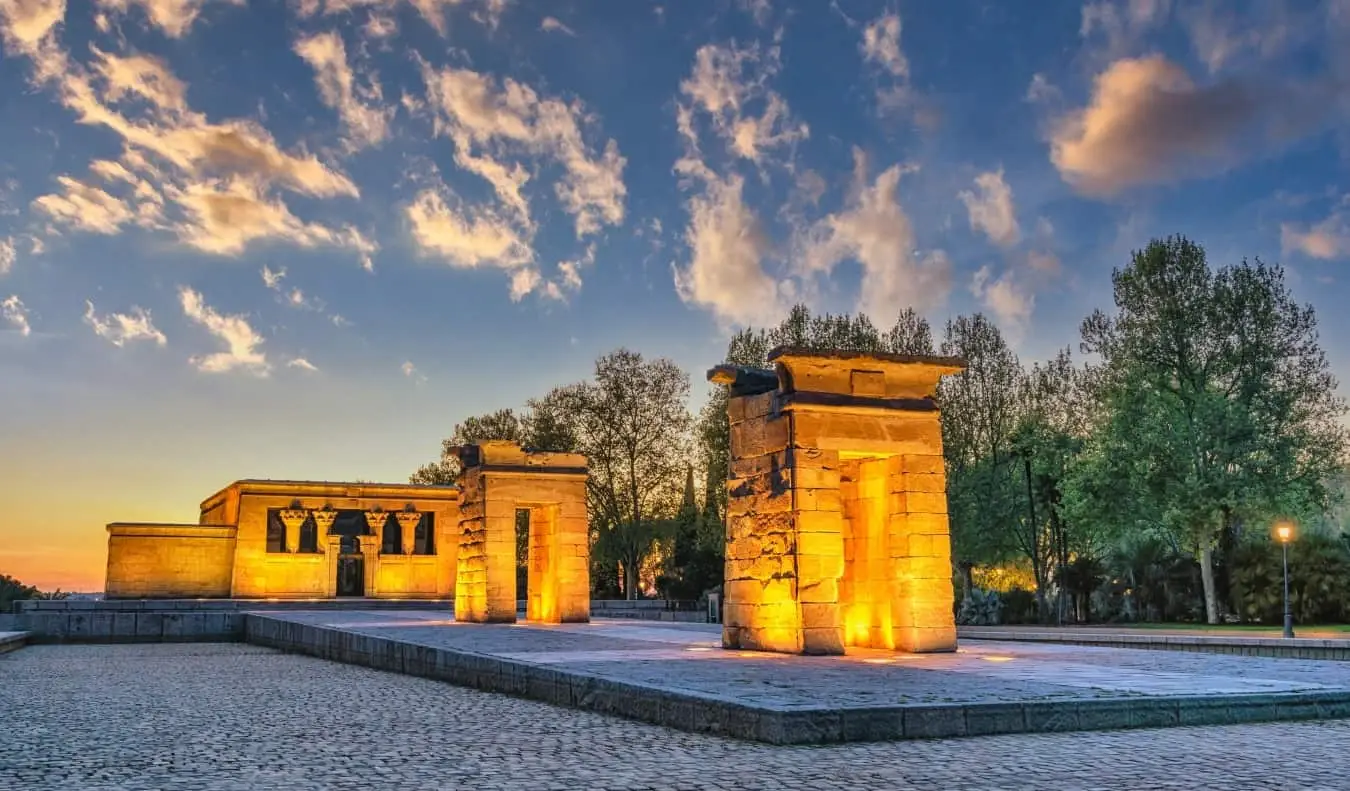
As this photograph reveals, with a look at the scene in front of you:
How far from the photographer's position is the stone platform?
301 inches

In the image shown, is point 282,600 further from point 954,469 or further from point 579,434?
point 954,469

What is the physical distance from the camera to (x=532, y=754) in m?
7.13

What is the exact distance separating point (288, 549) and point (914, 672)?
3383 cm

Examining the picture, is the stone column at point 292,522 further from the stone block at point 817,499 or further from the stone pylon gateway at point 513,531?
the stone block at point 817,499

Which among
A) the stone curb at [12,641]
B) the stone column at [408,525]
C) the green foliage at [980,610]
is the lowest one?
the green foliage at [980,610]

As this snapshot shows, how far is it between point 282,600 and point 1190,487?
28.8m

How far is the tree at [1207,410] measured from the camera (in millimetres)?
31766

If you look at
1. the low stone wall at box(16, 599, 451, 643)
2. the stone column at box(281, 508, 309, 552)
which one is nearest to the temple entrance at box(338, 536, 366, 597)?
the stone column at box(281, 508, 309, 552)

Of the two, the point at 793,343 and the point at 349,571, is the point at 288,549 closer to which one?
the point at 349,571

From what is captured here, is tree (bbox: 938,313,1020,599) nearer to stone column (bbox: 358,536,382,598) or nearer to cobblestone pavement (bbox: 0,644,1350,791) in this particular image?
stone column (bbox: 358,536,382,598)

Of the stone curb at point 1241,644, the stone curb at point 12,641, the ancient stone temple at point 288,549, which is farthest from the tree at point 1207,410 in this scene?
the stone curb at point 12,641

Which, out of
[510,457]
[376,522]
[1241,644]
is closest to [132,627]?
[510,457]

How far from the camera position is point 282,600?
3834 cm

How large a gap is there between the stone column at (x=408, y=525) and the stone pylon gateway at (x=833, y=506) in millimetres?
28289
